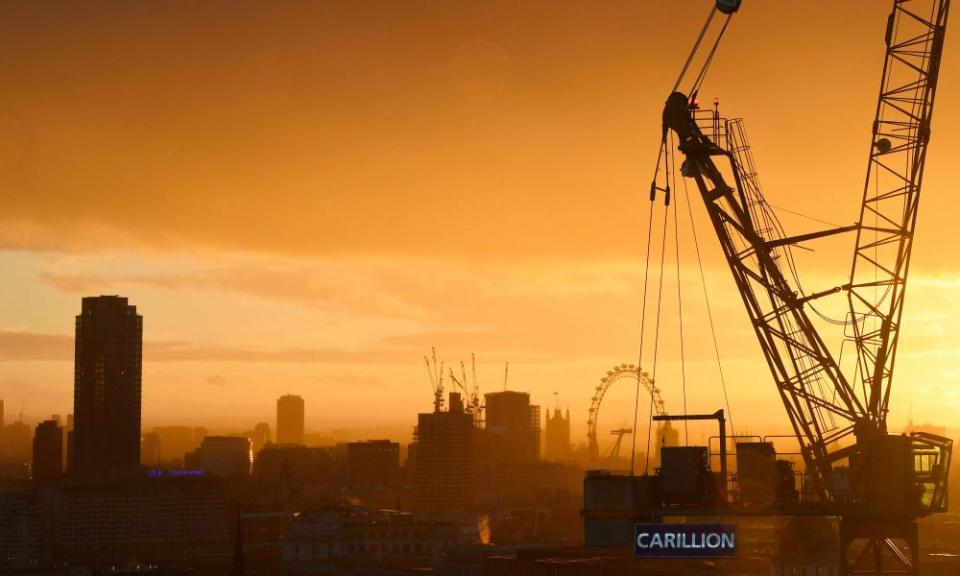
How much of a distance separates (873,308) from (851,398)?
6.33 meters

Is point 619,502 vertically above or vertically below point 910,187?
below

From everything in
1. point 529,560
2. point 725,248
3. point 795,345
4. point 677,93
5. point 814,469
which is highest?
point 677,93

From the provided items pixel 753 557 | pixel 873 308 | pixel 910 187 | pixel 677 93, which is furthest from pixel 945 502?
pixel 753 557

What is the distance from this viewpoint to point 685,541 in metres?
88.5

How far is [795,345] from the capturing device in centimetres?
9969

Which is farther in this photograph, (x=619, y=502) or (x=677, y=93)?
(x=677, y=93)

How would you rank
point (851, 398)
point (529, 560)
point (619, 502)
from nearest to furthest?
point (619, 502) → point (851, 398) → point (529, 560)

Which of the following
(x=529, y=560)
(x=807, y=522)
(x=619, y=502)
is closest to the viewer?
(x=619, y=502)

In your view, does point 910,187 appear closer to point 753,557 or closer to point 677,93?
point 677,93

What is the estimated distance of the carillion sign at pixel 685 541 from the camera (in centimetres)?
8750

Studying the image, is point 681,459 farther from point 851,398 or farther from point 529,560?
point 529,560

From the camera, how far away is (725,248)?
101m

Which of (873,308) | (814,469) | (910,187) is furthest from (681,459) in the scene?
(910,187)

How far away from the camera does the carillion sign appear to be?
287 feet
